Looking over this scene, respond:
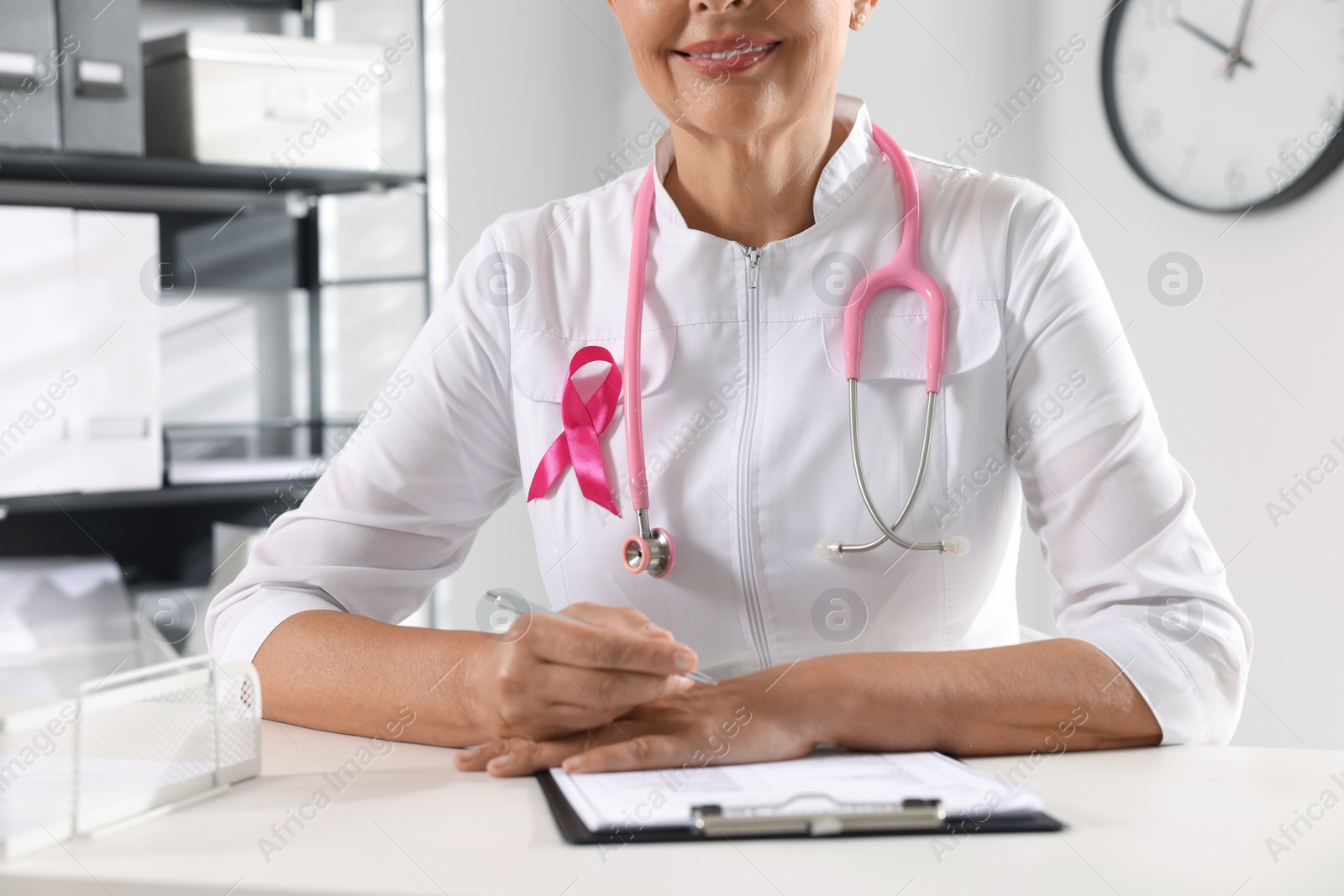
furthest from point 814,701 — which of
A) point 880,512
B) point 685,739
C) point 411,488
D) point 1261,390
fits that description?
point 1261,390

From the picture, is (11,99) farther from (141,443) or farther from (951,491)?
(951,491)

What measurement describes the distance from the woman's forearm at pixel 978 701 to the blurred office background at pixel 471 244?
1173 mm

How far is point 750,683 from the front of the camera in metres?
0.87

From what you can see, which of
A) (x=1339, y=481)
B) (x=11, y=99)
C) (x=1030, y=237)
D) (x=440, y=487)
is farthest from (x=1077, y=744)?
(x=11, y=99)

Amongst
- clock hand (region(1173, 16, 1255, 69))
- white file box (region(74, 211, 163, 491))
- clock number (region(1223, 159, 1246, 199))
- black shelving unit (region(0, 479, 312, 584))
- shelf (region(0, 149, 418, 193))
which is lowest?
black shelving unit (region(0, 479, 312, 584))

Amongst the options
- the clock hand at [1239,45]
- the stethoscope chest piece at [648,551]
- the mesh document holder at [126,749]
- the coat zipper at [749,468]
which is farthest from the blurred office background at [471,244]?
the mesh document holder at [126,749]

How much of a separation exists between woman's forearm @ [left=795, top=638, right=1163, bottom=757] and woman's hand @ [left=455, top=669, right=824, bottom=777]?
0.7 inches

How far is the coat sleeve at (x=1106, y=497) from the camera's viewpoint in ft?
3.07

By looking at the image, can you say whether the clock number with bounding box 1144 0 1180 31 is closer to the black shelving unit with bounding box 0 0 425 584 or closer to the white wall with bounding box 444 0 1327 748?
the white wall with bounding box 444 0 1327 748

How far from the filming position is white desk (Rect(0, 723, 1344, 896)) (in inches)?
24.0

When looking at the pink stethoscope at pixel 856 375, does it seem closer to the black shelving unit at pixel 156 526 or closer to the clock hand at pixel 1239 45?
the clock hand at pixel 1239 45

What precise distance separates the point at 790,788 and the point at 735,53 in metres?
0.66

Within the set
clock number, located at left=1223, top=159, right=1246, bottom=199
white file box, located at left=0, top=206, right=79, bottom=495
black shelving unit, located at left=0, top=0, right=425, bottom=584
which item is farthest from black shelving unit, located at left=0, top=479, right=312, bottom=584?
clock number, located at left=1223, top=159, right=1246, bottom=199

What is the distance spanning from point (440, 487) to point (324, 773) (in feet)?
1.47
